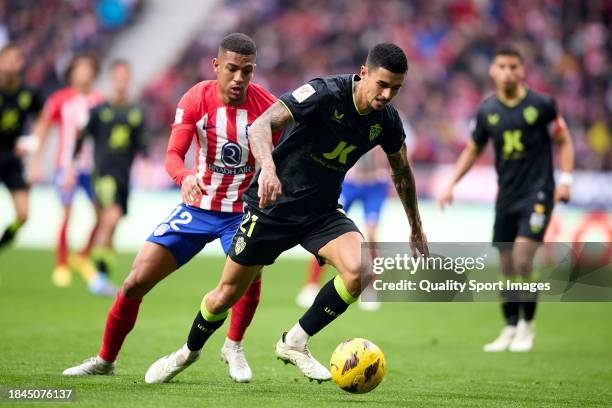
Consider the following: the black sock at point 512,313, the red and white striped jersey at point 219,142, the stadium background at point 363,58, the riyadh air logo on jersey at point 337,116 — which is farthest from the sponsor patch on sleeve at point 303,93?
the stadium background at point 363,58

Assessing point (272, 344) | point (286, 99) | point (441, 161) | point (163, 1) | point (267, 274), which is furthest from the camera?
point (163, 1)

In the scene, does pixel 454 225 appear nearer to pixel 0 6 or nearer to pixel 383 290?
pixel 383 290

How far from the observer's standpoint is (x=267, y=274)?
17.7 meters

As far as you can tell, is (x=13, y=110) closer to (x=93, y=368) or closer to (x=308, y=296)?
(x=308, y=296)

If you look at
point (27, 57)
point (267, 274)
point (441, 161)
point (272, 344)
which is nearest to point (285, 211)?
→ point (272, 344)

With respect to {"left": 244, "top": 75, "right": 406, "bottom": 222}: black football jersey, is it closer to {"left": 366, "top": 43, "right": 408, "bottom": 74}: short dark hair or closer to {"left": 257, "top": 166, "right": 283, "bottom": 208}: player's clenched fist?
{"left": 366, "top": 43, "right": 408, "bottom": 74}: short dark hair

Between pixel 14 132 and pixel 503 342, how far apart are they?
7.20m

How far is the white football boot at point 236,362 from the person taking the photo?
24.1 ft

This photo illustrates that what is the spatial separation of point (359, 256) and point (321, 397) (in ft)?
3.18

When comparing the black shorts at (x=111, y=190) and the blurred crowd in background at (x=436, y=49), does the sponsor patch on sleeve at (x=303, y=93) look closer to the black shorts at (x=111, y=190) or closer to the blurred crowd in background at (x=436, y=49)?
the black shorts at (x=111, y=190)

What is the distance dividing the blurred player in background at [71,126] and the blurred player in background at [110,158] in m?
0.27

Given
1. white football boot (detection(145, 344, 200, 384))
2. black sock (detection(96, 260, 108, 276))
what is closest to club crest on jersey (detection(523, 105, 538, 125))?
white football boot (detection(145, 344, 200, 384))

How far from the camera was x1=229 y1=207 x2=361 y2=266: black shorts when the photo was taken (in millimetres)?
6812

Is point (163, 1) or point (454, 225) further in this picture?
point (163, 1)
